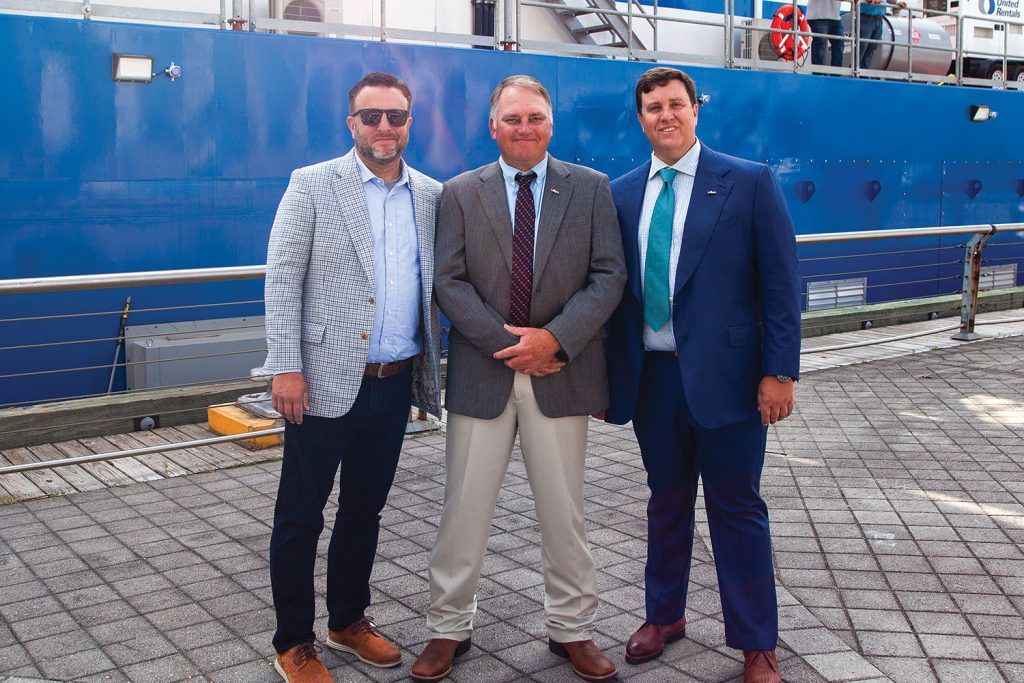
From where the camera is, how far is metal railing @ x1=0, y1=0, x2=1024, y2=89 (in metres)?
7.07

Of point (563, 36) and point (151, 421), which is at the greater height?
point (563, 36)

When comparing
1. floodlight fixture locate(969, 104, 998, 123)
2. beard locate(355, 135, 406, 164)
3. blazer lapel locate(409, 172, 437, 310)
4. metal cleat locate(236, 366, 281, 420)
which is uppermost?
floodlight fixture locate(969, 104, 998, 123)

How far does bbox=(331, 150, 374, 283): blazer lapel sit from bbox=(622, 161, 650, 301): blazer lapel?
2.55 feet

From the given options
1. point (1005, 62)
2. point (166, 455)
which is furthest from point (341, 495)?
point (1005, 62)

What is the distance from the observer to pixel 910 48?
12219 millimetres

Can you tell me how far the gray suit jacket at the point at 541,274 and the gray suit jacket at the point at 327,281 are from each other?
0.24m

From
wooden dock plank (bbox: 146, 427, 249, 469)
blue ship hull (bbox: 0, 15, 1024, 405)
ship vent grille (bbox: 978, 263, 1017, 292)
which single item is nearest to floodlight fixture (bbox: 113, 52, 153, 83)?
Result: blue ship hull (bbox: 0, 15, 1024, 405)

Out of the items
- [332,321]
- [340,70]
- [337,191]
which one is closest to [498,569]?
[332,321]

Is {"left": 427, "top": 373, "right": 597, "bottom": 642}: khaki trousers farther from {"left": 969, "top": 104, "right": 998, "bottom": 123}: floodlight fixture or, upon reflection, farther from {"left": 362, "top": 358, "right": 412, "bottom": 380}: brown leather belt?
{"left": 969, "top": 104, "right": 998, "bottom": 123}: floodlight fixture

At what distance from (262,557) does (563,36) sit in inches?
277

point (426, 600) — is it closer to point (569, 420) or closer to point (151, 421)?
point (569, 420)

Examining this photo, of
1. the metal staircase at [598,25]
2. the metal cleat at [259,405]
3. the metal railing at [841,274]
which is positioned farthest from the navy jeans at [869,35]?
the metal cleat at [259,405]

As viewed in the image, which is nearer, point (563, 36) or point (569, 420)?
point (569, 420)

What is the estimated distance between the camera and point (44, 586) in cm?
393
